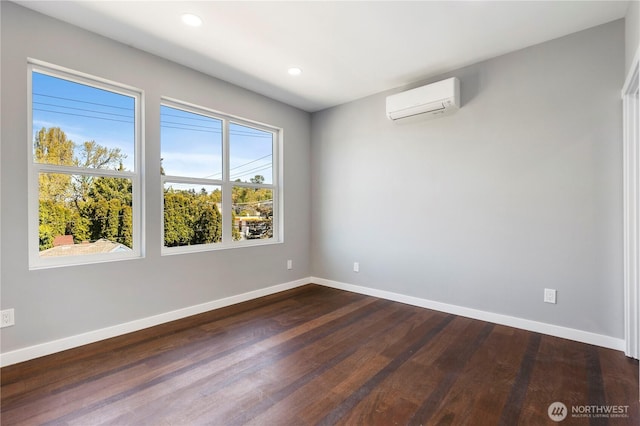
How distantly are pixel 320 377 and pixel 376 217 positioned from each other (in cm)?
231

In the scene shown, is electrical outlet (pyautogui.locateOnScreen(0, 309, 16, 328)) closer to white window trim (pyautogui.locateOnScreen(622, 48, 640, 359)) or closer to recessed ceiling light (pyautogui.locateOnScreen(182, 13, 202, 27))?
recessed ceiling light (pyautogui.locateOnScreen(182, 13, 202, 27))

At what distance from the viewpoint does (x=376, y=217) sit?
3961 mm

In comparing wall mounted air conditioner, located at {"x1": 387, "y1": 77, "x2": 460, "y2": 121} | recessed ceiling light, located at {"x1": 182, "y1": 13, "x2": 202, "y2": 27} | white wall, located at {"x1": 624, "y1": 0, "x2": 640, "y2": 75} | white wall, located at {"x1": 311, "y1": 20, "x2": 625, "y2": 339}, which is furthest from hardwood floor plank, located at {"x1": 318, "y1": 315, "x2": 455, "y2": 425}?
recessed ceiling light, located at {"x1": 182, "y1": 13, "x2": 202, "y2": 27}

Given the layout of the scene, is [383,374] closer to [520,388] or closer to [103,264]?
[520,388]

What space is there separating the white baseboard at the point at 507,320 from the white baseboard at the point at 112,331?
5.24 feet

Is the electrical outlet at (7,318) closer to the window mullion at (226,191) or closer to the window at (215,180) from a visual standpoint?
the window at (215,180)

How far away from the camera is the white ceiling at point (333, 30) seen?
226cm

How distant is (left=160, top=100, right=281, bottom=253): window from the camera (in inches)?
126

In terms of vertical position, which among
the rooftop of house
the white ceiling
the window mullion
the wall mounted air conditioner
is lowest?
the rooftop of house

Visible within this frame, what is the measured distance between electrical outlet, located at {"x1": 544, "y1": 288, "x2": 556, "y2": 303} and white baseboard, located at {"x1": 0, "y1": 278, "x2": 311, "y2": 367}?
123 inches

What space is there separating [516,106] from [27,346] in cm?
464

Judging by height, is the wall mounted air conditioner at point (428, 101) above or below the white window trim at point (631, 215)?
above

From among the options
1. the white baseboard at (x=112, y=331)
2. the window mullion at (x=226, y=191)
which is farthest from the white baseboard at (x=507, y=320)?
the window mullion at (x=226, y=191)

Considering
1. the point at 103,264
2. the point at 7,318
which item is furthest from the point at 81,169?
the point at 7,318
